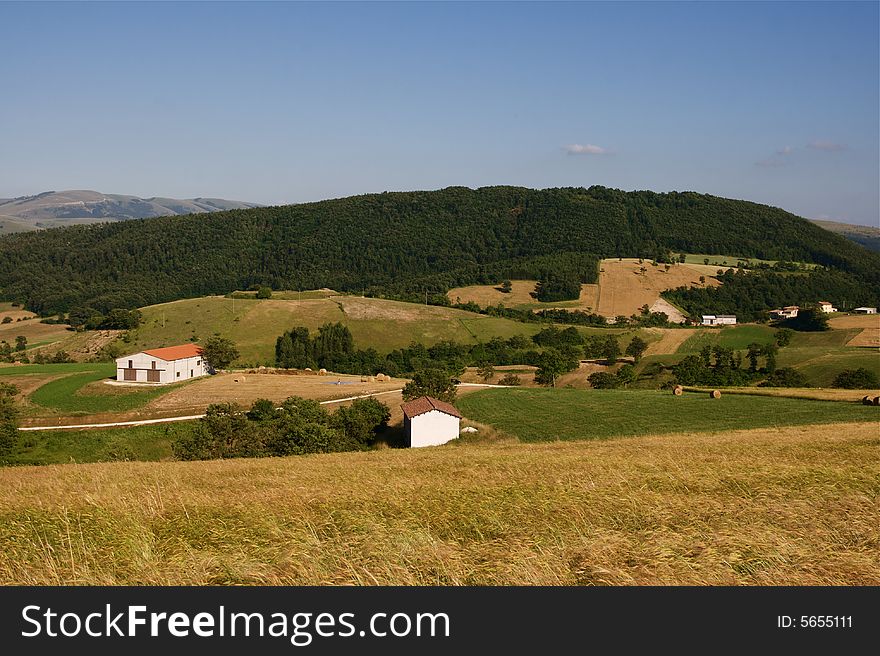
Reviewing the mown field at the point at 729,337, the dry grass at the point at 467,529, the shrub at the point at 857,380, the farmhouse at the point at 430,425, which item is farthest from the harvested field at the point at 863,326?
the dry grass at the point at 467,529

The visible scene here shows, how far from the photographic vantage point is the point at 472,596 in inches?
222

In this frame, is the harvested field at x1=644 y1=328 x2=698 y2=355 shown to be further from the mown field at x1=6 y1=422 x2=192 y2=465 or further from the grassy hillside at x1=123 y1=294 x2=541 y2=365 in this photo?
the mown field at x1=6 y1=422 x2=192 y2=465

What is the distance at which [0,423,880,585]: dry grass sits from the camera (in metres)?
6.44

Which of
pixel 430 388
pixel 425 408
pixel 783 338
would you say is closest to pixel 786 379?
pixel 783 338

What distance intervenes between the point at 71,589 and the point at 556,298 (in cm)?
16616

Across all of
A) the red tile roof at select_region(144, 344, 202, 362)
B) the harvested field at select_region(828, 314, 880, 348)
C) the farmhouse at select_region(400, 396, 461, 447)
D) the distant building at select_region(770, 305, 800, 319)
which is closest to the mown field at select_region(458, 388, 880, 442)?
the farmhouse at select_region(400, 396, 461, 447)

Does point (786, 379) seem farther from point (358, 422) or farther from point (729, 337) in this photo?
point (358, 422)

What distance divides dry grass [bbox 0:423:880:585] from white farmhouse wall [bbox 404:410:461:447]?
34857 mm

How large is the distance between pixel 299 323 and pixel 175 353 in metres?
39.1

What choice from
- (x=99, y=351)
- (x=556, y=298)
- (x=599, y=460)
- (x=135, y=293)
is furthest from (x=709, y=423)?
(x=135, y=293)

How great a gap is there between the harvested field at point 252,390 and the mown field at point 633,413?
16197 mm

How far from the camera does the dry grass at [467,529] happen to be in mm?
6441

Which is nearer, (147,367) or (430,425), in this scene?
(430,425)

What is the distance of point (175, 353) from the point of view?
3406 inches
